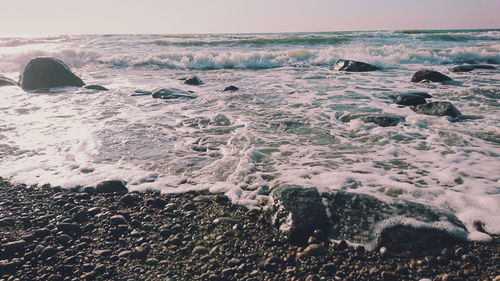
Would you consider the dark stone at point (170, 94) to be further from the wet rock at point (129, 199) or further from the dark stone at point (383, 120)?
the wet rock at point (129, 199)

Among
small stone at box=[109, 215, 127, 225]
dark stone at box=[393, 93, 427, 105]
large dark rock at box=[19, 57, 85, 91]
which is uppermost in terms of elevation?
large dark rock at box=[19, 57, 85, 91]

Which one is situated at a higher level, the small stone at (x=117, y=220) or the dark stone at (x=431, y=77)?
the dark stone at (x=431, y=77)

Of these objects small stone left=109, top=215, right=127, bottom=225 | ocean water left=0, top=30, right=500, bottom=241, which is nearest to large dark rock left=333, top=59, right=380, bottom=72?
ocean water left=0, top=30, right=500, bottom=241

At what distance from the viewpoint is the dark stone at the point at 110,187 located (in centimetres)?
372

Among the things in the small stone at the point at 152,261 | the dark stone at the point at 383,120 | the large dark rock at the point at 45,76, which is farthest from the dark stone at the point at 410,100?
the large dark rock at the point at 45,76

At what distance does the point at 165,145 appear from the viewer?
5.22 m

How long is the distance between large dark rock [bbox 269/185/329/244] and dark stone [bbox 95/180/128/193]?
1.76 meters

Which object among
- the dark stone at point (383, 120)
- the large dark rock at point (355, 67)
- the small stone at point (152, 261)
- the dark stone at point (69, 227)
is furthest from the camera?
the large dark rock at point (355, 67)

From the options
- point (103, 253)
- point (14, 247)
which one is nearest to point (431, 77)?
point (103, 253)

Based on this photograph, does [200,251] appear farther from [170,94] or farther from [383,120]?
[170,94]

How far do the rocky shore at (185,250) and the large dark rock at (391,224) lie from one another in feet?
0.33

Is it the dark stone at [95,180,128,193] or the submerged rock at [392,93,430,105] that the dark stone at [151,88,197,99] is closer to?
the submerged rock at [392,93,430,105]

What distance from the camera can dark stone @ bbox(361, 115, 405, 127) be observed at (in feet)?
19.3

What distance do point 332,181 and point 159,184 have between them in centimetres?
199
